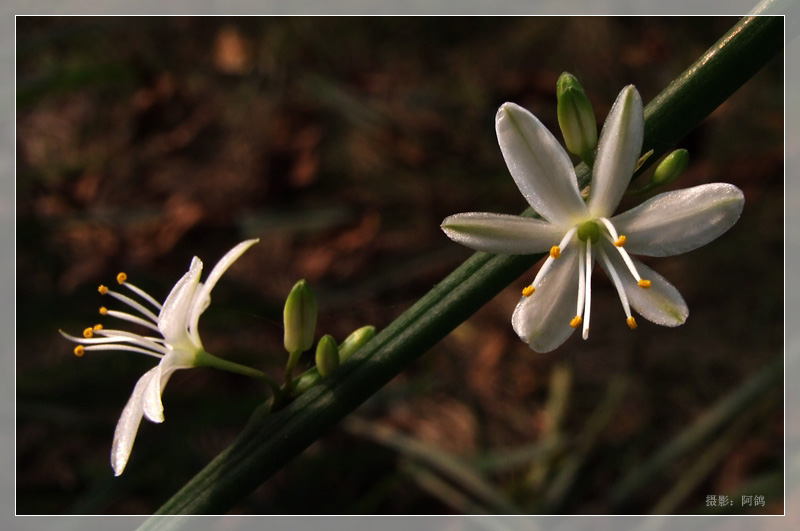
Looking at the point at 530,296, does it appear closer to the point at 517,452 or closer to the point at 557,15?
the point at 517,452

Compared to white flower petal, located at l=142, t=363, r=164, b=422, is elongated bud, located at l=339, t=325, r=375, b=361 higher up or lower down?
higher up

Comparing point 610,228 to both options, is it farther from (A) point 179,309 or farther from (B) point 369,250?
(B) point 369,250

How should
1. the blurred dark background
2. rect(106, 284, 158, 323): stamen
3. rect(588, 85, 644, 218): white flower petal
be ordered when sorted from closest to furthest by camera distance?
rect(588, 85, 644, 218): white flower petal < rect(106, 284, 158, 323): stamen < the blurred dark background

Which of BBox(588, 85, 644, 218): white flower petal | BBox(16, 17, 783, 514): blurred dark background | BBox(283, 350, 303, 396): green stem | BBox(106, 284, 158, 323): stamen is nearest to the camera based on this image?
BBox(588, 85, 644, 218): white flower petal

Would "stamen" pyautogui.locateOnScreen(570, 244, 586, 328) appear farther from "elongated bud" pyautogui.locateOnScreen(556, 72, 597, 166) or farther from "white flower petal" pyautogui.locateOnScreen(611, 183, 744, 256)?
"elongated bud" pyautogui.locateOnScreen(556, 72, 597, 166)

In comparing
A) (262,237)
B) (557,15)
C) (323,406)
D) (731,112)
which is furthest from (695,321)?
(323,406)

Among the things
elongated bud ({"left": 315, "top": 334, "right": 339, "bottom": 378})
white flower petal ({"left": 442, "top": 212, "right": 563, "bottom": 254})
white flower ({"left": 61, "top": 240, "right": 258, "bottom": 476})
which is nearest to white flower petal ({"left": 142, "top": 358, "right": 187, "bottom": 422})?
white flower ({"left": 61, "top": 240, "right": 258, "bottom": 476})

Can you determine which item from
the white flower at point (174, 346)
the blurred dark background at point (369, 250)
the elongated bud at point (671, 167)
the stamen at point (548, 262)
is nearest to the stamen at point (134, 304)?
the white flower at point (174, 346)
